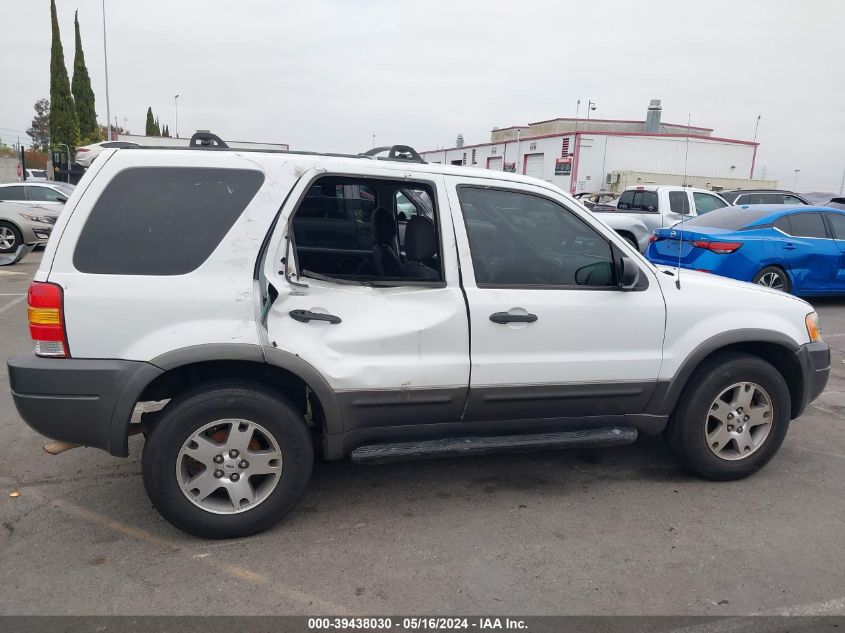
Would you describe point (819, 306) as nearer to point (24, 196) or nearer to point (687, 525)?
point (687, 525)

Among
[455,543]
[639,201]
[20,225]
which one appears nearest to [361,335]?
[455,543]

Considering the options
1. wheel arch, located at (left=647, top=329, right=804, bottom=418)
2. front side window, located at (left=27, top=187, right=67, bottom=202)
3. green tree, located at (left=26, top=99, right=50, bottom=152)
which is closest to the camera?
wheel arch, located at (left=647, top=329, right=804, bottom=418)

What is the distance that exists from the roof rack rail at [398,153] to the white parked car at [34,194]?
550 inches

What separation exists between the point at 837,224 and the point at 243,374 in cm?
967

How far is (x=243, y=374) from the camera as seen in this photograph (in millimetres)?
3254

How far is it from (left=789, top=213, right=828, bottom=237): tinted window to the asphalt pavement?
19.7 feet

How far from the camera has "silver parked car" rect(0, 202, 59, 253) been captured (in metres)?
13.8

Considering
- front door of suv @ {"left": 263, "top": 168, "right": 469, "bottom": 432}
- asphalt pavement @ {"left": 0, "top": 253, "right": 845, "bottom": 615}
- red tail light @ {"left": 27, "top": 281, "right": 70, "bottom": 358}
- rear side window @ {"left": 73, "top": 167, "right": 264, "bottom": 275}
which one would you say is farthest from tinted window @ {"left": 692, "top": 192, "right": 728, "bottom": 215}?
red tail light @ {"left": 27, "top": 281, "right": 70, "bottom": 358}

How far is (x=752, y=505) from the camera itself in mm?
3674

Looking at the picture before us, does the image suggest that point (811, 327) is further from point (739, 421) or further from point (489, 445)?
point (489, 445)

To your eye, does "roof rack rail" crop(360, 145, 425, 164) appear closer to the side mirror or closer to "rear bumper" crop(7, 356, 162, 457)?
the side mirror

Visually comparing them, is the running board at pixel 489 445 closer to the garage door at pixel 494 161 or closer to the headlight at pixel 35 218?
the headlight at pixel 35 218

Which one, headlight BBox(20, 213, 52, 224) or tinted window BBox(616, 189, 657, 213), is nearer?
tinted window BBox(616, 189, 657, 213)

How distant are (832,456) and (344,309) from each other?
356cm
